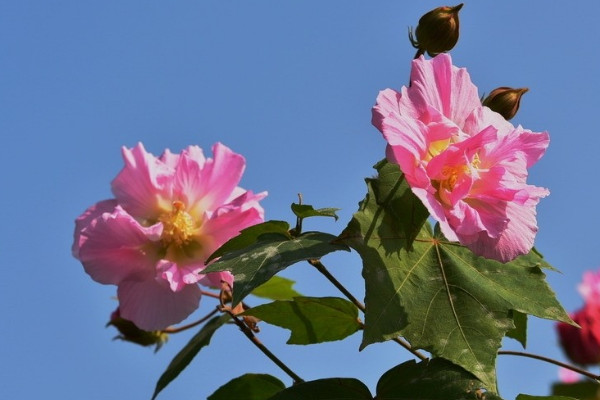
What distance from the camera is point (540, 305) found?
5.49ft

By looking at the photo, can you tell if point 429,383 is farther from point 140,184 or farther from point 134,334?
point 134,334

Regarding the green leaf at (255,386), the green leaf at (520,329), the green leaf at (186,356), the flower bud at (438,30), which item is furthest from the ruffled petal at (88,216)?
the green leaf at (520,329)

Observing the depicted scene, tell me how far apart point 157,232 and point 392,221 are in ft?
2.59

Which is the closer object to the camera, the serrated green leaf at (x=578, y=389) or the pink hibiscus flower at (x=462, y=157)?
the serrated green leaf at (x=578, y=389)

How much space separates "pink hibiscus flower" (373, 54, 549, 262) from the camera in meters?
1.52

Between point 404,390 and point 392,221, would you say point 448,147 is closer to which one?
point 392,221

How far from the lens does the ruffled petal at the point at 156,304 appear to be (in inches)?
83.7

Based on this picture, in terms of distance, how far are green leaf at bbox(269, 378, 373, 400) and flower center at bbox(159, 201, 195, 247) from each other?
67 cm

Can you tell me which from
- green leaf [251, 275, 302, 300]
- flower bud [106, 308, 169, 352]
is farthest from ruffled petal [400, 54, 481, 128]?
flower bud [106, 308, 169, 352]

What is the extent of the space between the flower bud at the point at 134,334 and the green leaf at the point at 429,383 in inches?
39.6

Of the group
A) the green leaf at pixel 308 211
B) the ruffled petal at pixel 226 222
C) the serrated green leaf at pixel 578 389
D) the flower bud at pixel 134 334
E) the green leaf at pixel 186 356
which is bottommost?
the serrated green leaf at pixel 578 389

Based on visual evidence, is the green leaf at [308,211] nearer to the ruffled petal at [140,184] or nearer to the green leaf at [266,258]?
the green leaf at [266,258]

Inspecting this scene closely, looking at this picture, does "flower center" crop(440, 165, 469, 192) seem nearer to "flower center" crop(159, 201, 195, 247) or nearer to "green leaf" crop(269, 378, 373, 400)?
"green leaf" crop(269, 378, 373, 400)

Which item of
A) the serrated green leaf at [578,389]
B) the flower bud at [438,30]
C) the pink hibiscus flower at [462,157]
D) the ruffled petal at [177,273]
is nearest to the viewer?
the serrated green leaf at [578,389]
